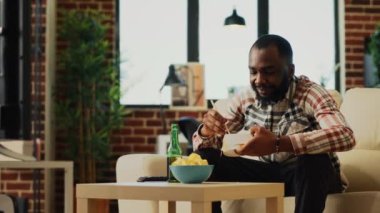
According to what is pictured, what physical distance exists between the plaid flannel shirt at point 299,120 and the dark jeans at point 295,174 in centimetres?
4

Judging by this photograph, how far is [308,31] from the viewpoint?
6.49 metres

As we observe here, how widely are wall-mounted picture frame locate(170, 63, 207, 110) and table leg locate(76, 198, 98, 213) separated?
3.95 m

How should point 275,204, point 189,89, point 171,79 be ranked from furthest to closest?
point 189,89 → point 171,79 → point 275,204

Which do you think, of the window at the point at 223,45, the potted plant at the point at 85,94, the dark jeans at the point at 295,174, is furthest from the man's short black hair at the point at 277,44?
the window at the point at 223,45

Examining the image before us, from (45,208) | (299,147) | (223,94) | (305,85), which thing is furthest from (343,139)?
(223,94)

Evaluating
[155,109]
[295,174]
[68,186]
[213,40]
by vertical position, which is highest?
[213,40]

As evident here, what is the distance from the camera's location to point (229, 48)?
6449 millimetres

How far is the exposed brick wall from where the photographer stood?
640 cm

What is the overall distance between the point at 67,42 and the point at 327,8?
2.18m

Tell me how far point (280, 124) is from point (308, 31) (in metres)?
3.89

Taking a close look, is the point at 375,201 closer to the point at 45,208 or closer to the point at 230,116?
the point at 230,116

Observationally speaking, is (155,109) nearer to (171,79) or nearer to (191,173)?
(171,79)

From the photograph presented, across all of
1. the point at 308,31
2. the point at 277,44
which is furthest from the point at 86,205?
the point at 308,31

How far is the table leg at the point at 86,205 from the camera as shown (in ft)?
7.49
